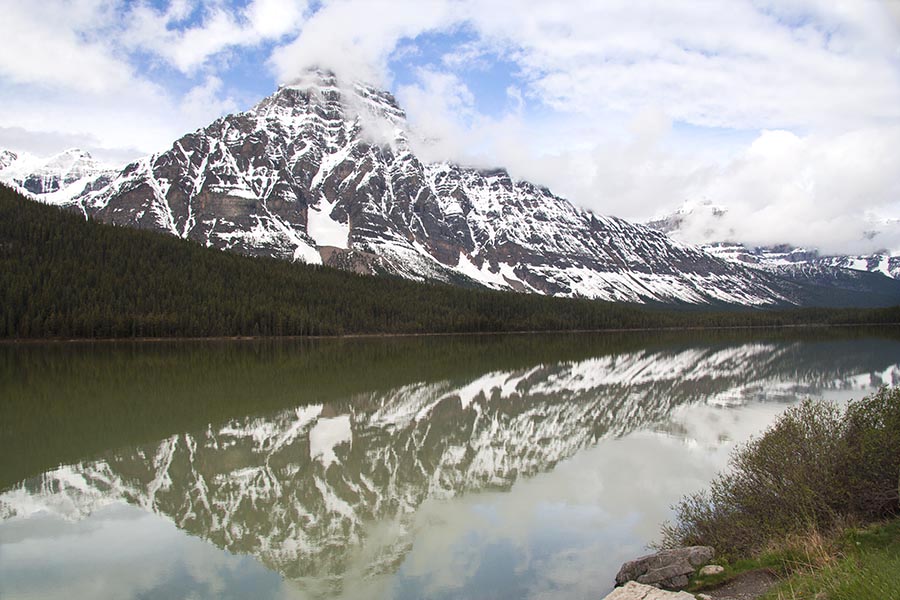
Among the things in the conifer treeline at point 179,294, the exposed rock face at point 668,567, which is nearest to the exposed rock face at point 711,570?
the exposed rock face at point 668,567

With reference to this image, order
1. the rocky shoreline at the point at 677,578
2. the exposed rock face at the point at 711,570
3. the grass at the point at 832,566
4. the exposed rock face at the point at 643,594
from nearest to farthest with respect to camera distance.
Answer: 1. the grass at the point at 832,566
2. the exposed rock face at the point at 643,594
3. the rocky shoreline at the point at 677,578
4. the exposed rock face at the point at 711,570

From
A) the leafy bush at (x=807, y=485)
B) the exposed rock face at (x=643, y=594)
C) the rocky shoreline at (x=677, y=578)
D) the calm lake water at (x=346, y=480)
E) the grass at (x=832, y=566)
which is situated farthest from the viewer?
the calm lake water at (x=346, y=480)

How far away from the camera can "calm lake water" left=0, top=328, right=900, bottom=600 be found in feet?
48.6

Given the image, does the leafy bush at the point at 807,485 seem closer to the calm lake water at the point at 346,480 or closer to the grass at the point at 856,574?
the grass at the point at 856,574

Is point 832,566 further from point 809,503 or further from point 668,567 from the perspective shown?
point 809,503

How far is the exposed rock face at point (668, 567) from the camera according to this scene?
499 inches

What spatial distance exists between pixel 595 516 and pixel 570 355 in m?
67.6

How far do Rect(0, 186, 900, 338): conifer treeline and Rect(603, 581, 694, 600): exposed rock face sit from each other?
107 meters

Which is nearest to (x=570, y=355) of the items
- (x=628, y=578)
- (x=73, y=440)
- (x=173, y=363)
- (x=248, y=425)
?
(x=173, y=363)

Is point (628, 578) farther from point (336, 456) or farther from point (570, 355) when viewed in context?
point (570, 355)

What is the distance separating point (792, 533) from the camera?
13.0 metres

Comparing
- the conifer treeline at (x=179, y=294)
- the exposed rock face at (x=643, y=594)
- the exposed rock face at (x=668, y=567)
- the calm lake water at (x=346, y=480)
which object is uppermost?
the conifer treeline at (x=179, y=294)

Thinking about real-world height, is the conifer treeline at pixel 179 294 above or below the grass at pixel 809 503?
above

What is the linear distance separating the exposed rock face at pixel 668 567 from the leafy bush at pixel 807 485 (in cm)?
102
